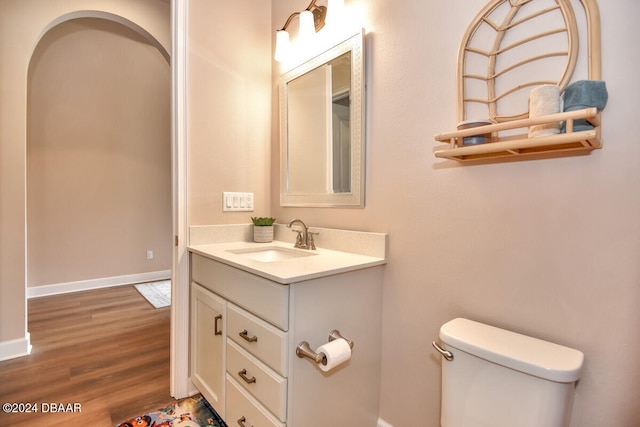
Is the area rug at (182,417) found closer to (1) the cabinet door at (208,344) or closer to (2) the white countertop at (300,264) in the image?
(1) the cabinet door at (208,344)

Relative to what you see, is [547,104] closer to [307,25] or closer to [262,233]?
[307,25]

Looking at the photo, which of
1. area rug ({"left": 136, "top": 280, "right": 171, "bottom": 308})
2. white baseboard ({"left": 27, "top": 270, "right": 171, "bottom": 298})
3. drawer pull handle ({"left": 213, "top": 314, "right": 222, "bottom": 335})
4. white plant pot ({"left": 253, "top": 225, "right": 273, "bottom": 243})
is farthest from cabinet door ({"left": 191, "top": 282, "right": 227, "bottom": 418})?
white baseboard ({"left": 27, "top": 270, "right": 171, "bottom": 298})

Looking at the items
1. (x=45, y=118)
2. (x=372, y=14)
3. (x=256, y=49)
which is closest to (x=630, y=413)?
(x=372, y=14)

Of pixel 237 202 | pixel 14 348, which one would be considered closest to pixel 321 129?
pixel 237 202

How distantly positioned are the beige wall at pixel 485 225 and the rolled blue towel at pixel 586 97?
0.24 feet

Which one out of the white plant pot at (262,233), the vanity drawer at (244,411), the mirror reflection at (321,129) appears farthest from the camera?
the white plant pot at (262,233)

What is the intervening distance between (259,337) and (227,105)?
4.38 feet

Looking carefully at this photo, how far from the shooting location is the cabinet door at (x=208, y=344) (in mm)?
1405

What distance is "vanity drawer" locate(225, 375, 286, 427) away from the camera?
43.3 inches

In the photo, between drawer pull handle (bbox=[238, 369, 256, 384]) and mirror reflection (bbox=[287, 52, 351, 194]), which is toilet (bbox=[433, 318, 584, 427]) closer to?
drawer pull handle (bbox=[238, 369, 256, 384])

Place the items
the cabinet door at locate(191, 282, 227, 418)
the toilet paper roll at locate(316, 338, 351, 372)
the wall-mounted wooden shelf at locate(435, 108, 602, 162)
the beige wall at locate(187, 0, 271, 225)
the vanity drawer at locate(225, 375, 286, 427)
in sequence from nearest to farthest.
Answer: the wall-mounted wooden shelf at locate(435, 108, 602, 162)
the toilet paper roll at locate(316, 338, 351, 372)
the vanity drawer at locate(225, 375, 286, 427)
the cabinet door at locate(191, 282, 227, 418)
the beige wall at locate(187, 0, 271, 225)

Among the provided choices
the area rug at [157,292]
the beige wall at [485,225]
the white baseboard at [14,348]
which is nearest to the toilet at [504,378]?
the beige wall at [485,225]

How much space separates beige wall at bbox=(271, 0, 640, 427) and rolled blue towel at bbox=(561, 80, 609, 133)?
74 millimetres

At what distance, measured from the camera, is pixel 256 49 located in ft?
6.42
